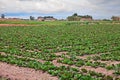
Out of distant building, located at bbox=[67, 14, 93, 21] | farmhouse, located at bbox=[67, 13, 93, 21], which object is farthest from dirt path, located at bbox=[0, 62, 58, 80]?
farmhouse, located at bbox=[67, 13, 93, 21]

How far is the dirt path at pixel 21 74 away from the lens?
1139 centimetres

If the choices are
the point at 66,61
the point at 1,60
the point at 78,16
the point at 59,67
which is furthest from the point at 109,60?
the point at 78,16

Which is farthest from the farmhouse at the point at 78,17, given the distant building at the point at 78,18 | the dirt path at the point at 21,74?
the dirt path at the point at 21,74

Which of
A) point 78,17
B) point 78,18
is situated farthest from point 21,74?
point 78,17

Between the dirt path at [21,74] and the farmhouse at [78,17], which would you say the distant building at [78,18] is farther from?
the dirt path at [21,74]

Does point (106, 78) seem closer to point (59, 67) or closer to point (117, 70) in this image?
point (117, 70)

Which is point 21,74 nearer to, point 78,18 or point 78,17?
point 78,18

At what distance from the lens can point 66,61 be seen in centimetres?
1475

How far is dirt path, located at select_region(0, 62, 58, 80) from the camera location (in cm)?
1139

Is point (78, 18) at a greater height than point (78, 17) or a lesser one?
lesser

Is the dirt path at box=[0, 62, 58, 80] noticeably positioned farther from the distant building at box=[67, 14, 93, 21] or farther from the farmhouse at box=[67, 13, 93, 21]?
the farmhouse at box=[67, 13, 93, 21]

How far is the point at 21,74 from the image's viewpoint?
12133mm

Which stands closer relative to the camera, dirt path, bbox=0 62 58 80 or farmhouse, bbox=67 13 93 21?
dirt path, bbox=0 62 58 80

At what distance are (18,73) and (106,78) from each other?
3.88 meters
